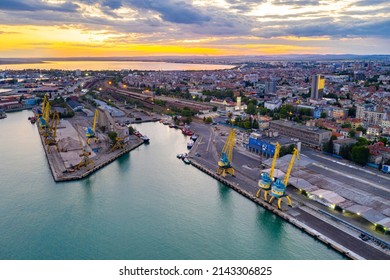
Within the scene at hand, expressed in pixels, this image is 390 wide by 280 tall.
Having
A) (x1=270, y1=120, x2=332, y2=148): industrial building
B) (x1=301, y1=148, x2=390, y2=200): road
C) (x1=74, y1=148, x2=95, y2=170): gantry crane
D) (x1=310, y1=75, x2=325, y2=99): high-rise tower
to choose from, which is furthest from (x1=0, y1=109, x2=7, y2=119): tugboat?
(x1=310, y1=75, x2=325, y2=99): high-rise tower

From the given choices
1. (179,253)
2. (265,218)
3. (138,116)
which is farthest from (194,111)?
(179,253)

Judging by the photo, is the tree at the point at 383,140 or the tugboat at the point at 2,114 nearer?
the tree at the point at 383,140

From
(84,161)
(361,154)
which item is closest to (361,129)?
(361,154)

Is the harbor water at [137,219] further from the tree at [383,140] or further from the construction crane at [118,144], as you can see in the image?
the tree at [383,140]

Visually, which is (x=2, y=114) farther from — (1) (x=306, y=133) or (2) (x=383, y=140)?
(2) (x=383, y=140)

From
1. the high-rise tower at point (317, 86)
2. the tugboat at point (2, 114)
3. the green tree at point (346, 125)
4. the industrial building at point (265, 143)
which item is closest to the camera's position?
the industrial building at point (265, 143)

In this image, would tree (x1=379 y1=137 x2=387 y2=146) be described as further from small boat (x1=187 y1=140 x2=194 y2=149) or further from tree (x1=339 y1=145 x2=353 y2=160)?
small boat (x1=187 y1=140 x2=194 y2=149)

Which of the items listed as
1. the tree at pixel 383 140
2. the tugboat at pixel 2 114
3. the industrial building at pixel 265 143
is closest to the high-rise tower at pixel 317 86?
the tree at pixel 383 140

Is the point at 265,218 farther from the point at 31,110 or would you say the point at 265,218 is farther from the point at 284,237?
the point at 31,110

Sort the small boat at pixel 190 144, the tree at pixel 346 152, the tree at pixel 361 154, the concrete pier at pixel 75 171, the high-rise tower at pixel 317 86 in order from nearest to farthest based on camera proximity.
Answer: the concrete pier at pixel 75 171 → the tree at pixel 361 154 → the tree at pixel 346 152 → the small boat at pixel 190 144 → the high-rise tower at pixel 317 86
